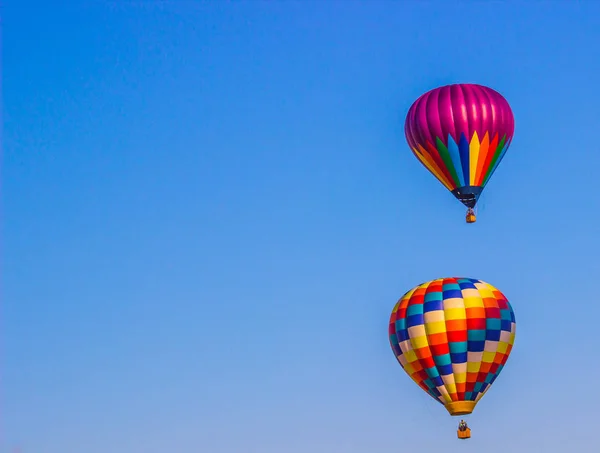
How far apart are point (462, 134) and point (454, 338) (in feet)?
25.7

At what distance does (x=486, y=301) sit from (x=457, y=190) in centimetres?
461

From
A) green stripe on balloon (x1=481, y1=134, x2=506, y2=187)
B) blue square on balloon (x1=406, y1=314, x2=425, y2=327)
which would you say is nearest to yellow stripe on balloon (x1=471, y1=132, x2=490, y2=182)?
green stripe on balloon (x1=481, y1=134, x2=506, y2=187)

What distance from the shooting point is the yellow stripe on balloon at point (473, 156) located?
72.8 m

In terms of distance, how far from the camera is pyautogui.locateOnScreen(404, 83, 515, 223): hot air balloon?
72.6 m

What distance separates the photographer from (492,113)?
73000mm

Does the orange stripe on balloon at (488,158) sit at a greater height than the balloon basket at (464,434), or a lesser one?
greater

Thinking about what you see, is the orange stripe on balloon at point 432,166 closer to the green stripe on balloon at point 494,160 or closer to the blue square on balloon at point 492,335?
the green stripe on balloon at point 494,160

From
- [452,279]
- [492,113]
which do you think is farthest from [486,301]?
[492,113]

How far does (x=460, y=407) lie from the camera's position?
71625mm

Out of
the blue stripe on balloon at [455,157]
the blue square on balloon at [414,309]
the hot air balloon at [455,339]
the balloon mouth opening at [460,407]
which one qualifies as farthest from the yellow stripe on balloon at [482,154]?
the balloon mouth opening at [460,407]

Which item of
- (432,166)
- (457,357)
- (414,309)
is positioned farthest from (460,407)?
(432,166)

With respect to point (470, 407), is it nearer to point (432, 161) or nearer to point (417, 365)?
point (417, 365)

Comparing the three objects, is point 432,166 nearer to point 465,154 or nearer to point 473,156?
point 465,154

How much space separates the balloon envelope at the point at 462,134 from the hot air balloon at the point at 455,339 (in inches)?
162
